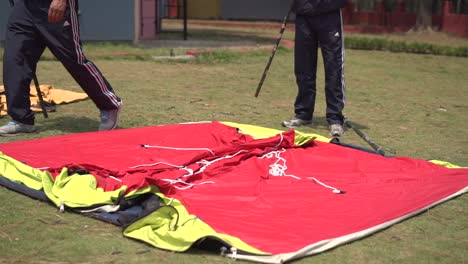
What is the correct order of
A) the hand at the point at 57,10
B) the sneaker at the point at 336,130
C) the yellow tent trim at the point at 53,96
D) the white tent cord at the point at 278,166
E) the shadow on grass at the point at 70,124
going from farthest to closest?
the yellow tent trim at the point at 53,96, the sneaker at the point at 336,130, the shadow on grass at the point at 70,124, the hand at the point at 57,10, the white tent cord at the point at 278,166

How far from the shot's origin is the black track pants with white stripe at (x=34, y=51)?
5.49 m

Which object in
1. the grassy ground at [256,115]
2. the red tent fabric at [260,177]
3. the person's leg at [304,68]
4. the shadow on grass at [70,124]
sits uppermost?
the person's leg at [304,68]

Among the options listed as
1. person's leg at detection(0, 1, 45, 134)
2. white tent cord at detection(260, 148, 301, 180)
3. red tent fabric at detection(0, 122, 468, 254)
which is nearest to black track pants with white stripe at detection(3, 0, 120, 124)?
person's leg at detection(0, 1, 45, 134)

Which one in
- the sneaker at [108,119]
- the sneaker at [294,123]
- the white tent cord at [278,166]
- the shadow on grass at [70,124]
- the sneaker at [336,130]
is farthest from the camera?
the sneaker at [294,123]

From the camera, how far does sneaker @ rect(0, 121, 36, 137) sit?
5516 millimetres

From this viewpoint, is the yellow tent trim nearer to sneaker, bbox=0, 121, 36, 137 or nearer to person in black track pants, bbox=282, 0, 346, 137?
sneaker, bbox=0, 121, 36, 137

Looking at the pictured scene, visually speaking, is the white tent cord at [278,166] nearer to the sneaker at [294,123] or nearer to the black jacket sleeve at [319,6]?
the sneaker at [294,123]

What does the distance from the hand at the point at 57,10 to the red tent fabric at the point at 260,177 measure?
1.00 meters

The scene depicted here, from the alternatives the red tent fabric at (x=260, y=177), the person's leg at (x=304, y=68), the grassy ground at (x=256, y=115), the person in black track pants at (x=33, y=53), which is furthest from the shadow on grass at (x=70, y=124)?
the person's leg at (x=304, y=68)

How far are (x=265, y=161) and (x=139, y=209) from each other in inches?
51.8

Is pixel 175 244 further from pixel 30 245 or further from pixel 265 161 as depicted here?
pixel 265 161

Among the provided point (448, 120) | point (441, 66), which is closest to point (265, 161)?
point (448, 120)

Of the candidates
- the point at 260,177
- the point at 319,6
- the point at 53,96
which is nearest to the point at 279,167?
the point at 260,177

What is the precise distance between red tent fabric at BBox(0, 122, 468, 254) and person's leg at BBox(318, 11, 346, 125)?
1.33 m
